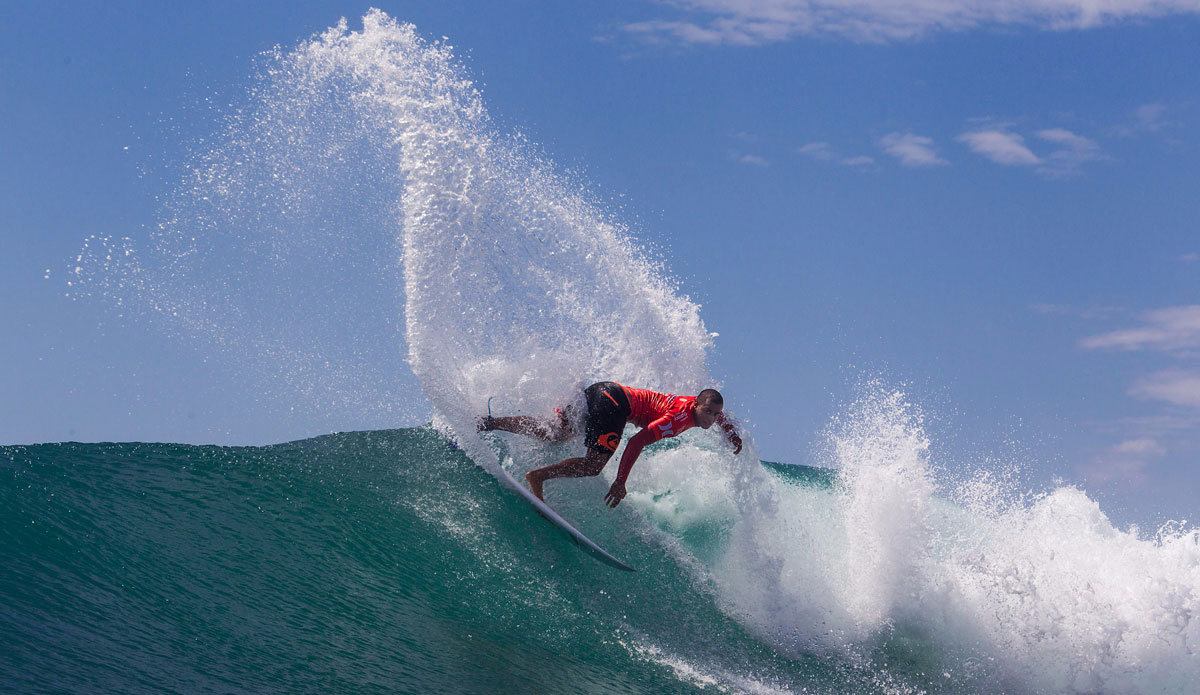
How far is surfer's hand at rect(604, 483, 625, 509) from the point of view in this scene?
6.91 metres

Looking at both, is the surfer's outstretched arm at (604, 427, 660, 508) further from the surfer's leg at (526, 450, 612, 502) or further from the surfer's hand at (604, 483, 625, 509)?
the surfer's leg at (526, 450, 612, 502)

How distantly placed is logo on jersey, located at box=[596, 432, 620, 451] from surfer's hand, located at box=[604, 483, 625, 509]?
387 mm

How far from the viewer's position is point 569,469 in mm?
7203

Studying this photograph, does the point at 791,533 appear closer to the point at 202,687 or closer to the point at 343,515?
the point at 343,515

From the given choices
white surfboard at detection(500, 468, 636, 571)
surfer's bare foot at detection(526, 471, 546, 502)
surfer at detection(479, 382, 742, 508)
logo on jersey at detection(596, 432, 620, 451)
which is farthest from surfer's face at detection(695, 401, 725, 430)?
surfer's bare foot at detection(526, 471, 546, 502)

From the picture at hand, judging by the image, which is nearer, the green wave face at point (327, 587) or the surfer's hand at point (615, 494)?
the green wave face at point (327, 587)

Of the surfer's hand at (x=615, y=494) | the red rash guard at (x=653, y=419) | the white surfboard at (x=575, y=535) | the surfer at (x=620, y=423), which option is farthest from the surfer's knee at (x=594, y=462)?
the white surfboard at (x=575, y=535)

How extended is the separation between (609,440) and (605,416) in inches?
8.3

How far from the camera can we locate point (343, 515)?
7094 mm

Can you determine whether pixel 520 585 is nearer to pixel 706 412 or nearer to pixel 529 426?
pixel 529 426

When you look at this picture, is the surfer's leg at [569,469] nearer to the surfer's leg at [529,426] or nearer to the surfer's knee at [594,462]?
the surfer's knee at [594,462]

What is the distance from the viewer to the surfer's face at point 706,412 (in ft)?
22.9

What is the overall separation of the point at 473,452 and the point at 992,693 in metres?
4.74

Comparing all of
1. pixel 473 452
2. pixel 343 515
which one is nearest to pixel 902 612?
pixel 473 452
